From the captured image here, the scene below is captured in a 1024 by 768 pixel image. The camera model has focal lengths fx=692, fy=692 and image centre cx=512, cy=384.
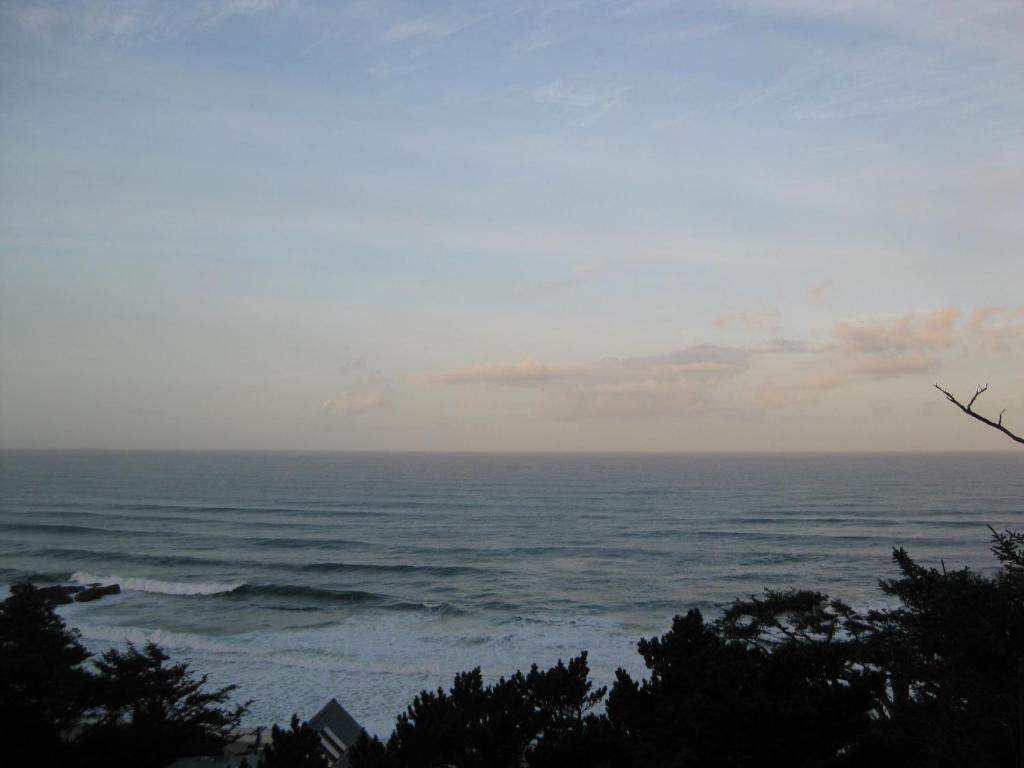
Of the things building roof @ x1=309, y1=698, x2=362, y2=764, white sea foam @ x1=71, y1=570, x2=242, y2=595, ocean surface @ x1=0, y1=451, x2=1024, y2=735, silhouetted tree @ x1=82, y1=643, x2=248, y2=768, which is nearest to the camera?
silhouetted tree @ x1=82, y1=643, x2=248, y2=768

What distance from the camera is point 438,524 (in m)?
61.2

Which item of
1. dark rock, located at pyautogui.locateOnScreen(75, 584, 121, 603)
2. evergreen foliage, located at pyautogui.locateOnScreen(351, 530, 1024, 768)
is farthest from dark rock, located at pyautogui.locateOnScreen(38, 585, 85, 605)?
evergreen foliage, located at pyautogui.locateOnScreen(351, 530, 1024, 768)

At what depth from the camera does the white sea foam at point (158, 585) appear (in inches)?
1478

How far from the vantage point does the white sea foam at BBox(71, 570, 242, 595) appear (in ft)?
123

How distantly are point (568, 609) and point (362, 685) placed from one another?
12575mm

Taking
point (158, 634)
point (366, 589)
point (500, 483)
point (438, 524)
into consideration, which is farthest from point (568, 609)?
point (500, 483)

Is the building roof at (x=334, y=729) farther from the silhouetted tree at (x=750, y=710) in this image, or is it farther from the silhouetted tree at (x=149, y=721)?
the silhouetted tree at (x=750, y=710)

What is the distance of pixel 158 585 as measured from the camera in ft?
127

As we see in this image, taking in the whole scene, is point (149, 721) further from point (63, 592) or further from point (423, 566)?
point (423, 566)

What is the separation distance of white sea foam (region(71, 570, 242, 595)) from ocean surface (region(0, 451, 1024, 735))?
19cm

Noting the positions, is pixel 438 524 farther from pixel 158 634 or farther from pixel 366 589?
pixel 158 634

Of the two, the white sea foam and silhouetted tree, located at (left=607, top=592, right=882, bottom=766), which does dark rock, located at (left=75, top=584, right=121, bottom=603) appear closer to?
the white sea foam

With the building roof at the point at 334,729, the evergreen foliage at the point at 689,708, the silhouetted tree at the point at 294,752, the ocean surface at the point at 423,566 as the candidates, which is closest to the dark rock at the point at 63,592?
the ocean surface at the point at 423,566

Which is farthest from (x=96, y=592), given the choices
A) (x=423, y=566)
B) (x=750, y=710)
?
(x=750, y=710)
